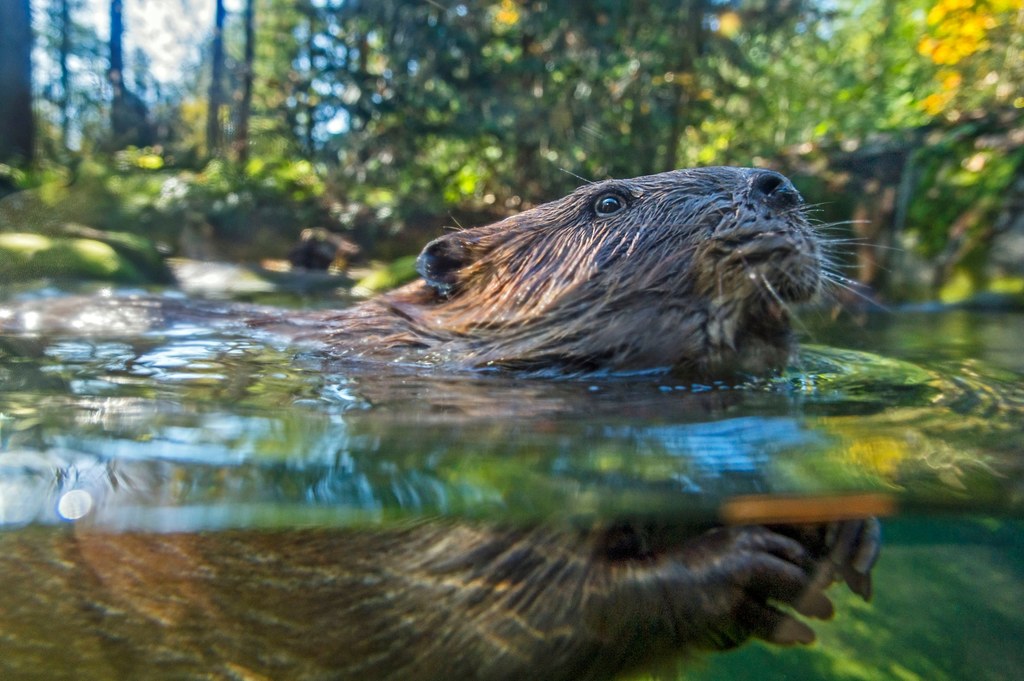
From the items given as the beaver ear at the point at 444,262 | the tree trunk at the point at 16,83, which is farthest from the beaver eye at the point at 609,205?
the tree trunk at the point at 16,83

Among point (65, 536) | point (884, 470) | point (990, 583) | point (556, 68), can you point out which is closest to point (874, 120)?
point (556, 68)

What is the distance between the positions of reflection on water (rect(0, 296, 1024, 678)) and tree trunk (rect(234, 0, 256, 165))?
23.3 ft

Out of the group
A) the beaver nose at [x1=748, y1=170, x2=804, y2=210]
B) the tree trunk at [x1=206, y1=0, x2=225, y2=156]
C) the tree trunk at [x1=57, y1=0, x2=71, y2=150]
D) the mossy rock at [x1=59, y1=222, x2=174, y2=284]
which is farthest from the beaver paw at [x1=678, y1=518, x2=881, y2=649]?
the tree trunk at [x1=57, y1=0, x2=71, y2=150]

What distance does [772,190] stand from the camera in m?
2.67

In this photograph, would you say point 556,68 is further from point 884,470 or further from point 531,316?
point 884,470

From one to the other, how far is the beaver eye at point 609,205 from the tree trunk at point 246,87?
246 inches

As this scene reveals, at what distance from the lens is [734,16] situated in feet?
30.0

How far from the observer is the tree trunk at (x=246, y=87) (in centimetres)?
899

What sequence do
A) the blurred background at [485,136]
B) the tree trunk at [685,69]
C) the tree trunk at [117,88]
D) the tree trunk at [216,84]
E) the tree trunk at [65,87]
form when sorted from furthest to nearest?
the tree trunk at [65,87], the tree trunk at [117,88], the tree trunk at [216,84], the blurred background at [485,136], the tree trunk at [685,69]

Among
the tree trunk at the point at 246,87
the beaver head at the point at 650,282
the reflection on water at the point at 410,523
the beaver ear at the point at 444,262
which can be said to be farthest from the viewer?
the tree trunk at the point at 246,87

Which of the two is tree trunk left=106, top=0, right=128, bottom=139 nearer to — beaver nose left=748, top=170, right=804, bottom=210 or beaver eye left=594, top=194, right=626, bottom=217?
beaver eye left=594, top=194, right=626, bottom=217

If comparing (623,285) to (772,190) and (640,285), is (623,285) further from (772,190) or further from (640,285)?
(772,190)

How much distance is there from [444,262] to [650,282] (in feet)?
3.14

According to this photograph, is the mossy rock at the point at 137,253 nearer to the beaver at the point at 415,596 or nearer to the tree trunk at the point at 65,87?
the beaver at the point at 415,596
